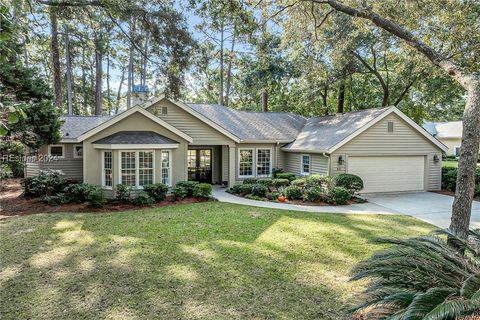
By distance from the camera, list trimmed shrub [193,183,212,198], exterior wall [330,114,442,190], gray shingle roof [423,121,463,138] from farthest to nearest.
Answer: gray shingle roof [423,121,463,138], exterior wall [330,114,442,190], trimmed shrub [193,183,212,198]

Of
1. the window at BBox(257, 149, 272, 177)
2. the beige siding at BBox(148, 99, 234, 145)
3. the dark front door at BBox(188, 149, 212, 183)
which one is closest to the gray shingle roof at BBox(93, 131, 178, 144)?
the beige siding at BBox(148, 99, 234, 145)

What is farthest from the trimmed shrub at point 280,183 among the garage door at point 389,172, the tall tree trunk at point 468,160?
the tall tree trunk at point 468,160

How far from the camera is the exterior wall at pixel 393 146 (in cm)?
1567

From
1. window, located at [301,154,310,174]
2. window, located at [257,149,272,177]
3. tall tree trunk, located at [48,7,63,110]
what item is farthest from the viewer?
window, located at [257,149,272,177]

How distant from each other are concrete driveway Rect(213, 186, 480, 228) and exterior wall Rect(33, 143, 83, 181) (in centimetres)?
762

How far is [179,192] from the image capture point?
1398cm

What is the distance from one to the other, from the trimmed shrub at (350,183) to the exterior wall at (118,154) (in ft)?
23.2

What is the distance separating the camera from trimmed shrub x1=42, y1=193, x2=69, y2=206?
12.6 m

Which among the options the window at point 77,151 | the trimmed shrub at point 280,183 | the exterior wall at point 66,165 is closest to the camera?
the trimmed shrub at point 280,183

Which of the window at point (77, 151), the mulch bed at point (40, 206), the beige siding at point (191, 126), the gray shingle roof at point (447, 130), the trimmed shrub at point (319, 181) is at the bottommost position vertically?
the mulch bed at point (40, 206)

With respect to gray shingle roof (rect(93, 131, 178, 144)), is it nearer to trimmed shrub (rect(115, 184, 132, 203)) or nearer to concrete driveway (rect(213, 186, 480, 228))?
trimmed shrub (rect(115, 184, 132, 203))

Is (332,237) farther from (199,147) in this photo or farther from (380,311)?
(199,147)

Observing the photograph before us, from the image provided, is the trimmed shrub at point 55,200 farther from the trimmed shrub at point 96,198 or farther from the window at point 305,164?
the window at point 305,164

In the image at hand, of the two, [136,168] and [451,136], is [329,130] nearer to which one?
[136,168]
